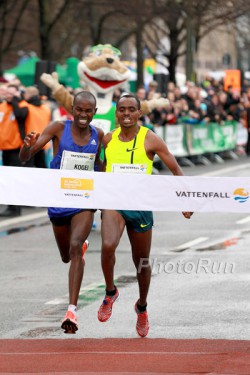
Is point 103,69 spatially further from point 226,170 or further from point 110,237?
point 226,170

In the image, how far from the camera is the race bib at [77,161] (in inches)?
386

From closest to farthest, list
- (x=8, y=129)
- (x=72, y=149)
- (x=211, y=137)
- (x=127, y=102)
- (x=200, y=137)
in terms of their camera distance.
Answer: (x=127, y=102), (x=72, y=149), (x=8, y=129), (x=200, y=137), (x=211, y=137)

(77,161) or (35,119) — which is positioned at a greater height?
(77,161)

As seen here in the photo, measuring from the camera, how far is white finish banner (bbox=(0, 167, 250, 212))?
9.41 meters

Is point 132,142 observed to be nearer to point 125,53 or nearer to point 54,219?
point 54,219

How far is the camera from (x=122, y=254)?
14.5m

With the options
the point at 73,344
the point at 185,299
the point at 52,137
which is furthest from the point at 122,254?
the point at 73,344

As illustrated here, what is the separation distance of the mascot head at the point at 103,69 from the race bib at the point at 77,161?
24.4 feet

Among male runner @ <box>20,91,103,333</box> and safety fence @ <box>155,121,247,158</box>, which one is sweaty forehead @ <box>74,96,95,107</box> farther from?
safety fence @ <box>155,121,247,158</box>

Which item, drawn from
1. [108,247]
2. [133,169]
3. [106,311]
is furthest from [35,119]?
[108,247]

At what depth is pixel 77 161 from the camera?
386 inches

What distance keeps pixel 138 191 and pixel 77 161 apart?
24.7 inches

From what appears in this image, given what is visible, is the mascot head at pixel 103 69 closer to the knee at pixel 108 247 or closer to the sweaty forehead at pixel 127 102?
the sweaty forehead at pixel 127 102

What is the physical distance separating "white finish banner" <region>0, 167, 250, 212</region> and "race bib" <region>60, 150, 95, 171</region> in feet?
0.79
